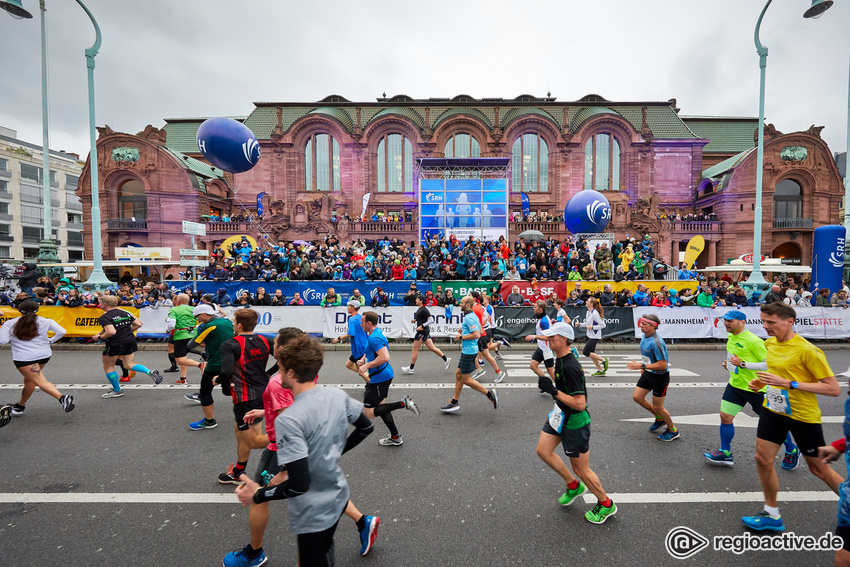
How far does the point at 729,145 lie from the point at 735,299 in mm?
33303

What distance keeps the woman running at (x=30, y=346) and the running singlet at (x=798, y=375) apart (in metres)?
9.08

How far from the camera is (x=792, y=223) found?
3059cm

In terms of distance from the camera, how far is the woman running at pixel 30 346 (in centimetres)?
577

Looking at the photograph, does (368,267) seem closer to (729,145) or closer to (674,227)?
(674,227)

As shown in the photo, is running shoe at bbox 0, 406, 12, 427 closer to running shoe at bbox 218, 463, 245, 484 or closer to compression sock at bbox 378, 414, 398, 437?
running shoe at bbox 218, 463, 245, 484

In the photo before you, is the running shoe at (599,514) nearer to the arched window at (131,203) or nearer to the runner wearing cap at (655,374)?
the runner wearing cap at (655,374)

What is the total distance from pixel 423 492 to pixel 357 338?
7.74 ft

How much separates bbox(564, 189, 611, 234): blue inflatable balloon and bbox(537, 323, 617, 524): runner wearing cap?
13665 mm

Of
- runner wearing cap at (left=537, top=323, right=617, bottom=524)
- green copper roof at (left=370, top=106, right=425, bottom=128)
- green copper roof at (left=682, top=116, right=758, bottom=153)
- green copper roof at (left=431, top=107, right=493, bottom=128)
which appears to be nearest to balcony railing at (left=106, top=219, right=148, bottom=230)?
green copper roof at (left=370, top=106, right=425, bottom=128)

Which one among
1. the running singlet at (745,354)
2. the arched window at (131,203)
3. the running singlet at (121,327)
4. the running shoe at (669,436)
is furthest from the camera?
the arched window at (131,203)

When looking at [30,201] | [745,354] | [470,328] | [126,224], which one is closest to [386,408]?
[470,328]

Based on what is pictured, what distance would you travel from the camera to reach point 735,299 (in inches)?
516

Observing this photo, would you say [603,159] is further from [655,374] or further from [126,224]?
[126,224]

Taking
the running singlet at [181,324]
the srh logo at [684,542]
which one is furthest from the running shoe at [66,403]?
the srh logo at [684,542]
